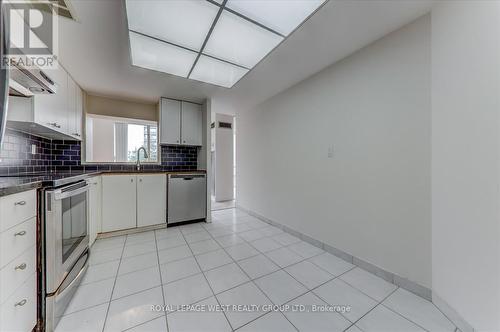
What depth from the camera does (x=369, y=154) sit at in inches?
69.9

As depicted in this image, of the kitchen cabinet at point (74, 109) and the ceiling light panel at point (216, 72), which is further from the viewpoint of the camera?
the kitchen cabinet at point (74, 109)

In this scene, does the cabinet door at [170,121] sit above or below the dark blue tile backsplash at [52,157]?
above

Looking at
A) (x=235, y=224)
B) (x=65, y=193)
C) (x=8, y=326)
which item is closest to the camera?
(x=8, y=326)

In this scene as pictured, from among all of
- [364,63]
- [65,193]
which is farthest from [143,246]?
[364,63]

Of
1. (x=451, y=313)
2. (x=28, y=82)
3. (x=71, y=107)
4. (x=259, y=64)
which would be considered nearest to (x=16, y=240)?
(x=28, y=82)

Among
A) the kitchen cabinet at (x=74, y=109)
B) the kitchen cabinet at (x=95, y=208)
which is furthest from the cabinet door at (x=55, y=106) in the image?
the kitchen cabinet at (x=95, y=208)

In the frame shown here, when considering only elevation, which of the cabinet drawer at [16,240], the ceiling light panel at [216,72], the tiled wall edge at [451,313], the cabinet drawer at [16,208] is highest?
the ceiling light panel at [216,72]

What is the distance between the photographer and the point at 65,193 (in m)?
1.28

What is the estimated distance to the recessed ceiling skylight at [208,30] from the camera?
1327 mm

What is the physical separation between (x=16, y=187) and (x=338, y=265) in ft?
8.06

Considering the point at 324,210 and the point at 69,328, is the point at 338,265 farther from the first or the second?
the point at 69,328

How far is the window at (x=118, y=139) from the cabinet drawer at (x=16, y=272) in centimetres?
228

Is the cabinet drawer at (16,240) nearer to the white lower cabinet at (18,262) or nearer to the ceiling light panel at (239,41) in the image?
the white lower cabinet at (18,262)

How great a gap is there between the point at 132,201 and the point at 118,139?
1.17m
